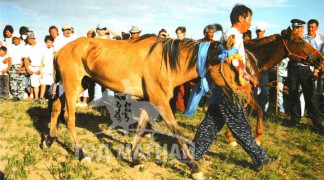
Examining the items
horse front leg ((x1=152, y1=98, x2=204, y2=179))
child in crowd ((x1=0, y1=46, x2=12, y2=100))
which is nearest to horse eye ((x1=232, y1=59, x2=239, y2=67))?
horse front leg ((x1=152, y1=98, x2=204, y2=179))

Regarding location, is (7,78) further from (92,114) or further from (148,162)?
(148,162)

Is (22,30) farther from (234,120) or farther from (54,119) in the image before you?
(234,120)

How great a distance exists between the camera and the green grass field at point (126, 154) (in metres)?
4.18

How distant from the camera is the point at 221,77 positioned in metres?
3.95

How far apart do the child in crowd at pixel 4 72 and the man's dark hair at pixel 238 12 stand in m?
7.92

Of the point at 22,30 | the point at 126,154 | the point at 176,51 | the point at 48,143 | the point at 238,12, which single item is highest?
the point at 22,30

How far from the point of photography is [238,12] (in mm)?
4223

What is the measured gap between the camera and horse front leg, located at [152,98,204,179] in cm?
396

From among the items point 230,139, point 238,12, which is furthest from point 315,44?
point 238,12

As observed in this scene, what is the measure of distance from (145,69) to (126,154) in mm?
1521

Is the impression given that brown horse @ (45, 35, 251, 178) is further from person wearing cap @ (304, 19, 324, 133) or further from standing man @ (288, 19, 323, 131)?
person wearing cap @ (304, 19, 324, 133)

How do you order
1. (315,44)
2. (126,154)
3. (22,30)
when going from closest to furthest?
(126,154) < (315,44) < (22,30)

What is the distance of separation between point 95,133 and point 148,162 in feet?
6.14

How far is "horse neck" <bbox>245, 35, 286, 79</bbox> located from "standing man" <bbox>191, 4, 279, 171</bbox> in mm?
1270
